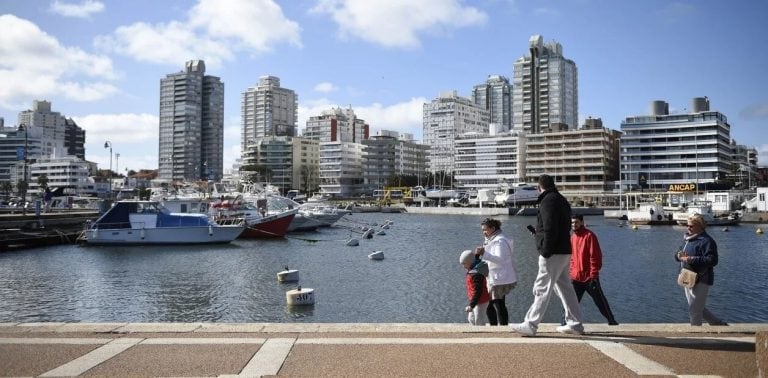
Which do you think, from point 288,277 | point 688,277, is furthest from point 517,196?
point 688,277

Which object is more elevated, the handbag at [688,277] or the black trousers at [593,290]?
the handbag at [688,277]

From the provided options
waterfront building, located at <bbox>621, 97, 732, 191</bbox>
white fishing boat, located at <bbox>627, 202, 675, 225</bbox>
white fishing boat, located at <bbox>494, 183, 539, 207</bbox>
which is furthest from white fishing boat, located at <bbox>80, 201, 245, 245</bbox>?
waterfront building, located at <bbox>621, 97, 732, 191</bbox>

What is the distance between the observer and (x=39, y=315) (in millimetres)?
20516

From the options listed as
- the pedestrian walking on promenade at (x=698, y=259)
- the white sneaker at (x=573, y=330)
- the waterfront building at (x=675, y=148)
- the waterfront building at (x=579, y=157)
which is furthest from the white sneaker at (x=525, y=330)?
the waterfront building at (x=579, y=157)

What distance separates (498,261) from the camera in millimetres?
10531

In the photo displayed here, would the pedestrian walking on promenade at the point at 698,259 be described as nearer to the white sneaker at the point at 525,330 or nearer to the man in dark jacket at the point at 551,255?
the man in dark jacket at the point at 551,255

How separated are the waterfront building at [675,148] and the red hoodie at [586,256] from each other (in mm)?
158136

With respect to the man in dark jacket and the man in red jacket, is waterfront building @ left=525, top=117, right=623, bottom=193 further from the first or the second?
the man in dark jacket

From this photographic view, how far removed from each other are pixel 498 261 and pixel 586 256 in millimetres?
2375

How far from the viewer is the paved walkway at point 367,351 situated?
287 inches

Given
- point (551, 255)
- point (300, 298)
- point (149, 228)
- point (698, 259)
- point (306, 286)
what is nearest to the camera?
point (551, 255)

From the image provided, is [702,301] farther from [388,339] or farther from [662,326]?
[388,339]

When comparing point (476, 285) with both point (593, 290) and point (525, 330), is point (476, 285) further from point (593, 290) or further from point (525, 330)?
point (593, 290)

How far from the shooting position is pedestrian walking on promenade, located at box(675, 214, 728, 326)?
1045 cm
